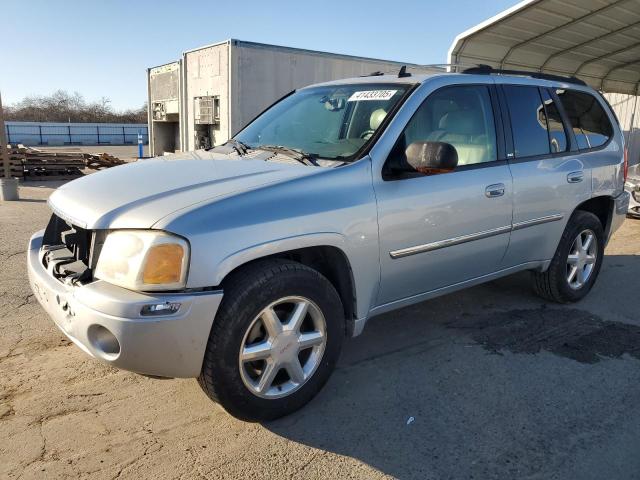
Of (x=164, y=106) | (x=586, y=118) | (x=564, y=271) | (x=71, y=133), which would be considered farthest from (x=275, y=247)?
(x=71, y=133)

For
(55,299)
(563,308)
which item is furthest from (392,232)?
(563,308)

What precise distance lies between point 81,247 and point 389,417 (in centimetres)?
185

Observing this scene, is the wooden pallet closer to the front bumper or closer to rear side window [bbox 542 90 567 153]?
the front bumper

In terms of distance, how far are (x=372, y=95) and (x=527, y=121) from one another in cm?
132

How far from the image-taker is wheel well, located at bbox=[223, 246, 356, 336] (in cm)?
293

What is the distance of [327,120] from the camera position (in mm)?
3695

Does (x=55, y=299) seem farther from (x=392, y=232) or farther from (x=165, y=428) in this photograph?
(x=392, y=232)

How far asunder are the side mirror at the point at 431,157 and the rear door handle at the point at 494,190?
0.68 metres

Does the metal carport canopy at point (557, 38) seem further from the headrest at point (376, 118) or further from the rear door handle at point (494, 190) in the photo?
the headrest at point (376, 118)

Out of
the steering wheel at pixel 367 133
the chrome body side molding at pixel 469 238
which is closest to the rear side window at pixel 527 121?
the chrome body side molding at pixel 469 238

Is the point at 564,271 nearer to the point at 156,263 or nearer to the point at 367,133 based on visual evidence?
the point at 367,133

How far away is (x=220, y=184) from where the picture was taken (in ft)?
8.96

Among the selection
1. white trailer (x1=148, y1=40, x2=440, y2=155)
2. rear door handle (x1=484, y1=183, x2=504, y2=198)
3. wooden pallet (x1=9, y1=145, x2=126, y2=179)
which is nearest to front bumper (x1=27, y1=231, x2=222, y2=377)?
rear door handle (x1=484, y1=183, x2=504, y2=198)

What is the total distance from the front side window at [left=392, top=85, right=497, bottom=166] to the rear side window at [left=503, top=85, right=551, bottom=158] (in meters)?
0.25
